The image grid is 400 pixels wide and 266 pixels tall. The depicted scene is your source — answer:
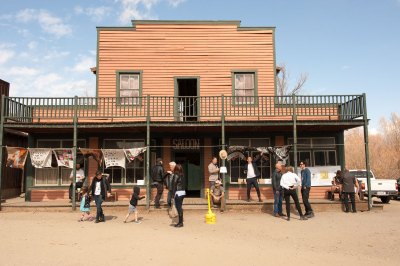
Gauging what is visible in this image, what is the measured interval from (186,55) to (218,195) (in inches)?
276

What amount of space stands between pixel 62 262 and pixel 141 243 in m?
2.03

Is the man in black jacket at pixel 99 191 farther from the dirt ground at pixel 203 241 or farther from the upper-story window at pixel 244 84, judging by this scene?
the upper-story window at pixel 244 84

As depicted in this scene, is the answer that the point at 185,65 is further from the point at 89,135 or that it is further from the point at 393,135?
the point at 393,135

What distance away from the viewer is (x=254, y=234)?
9398mm

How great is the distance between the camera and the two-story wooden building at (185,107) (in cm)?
1556

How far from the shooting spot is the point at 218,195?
13477 mm

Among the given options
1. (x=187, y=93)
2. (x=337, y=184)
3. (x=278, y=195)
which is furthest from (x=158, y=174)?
(x=187, y=93)

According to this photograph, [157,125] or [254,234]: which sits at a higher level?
[157,125]

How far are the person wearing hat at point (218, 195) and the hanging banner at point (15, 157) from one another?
24.7 ft

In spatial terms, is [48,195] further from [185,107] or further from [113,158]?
[185,107]

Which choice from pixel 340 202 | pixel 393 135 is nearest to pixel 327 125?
pixel 340 202

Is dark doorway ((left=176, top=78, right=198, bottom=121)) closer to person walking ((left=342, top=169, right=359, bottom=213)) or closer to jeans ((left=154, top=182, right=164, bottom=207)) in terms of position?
jeans ((left=154, top=182, right=164, bottom=207))

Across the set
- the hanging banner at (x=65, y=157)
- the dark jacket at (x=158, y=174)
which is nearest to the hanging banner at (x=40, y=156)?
the hanging banner at (x=65, y=157)

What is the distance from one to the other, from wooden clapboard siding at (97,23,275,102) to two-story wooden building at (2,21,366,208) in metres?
0.05
